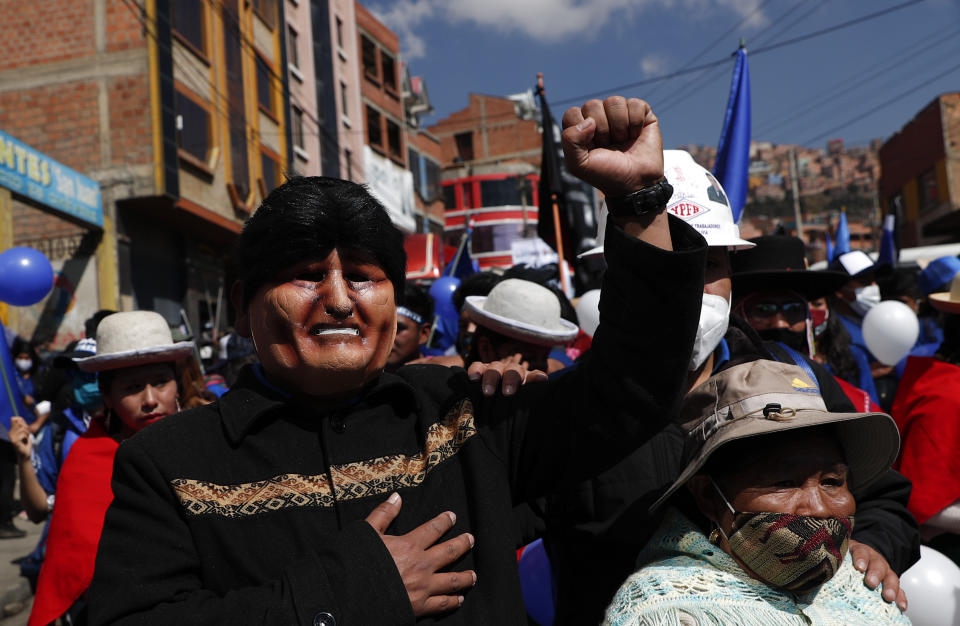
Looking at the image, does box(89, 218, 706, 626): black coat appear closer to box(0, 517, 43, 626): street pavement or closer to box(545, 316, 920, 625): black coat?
box(545, 316, 920, 625): black coat

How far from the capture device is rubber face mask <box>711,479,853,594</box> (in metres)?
1.87

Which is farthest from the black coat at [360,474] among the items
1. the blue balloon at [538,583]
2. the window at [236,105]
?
the window at [236,105]

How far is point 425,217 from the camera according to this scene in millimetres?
41781

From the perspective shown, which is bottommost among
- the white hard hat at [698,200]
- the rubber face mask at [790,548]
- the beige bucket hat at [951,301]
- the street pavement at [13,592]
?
the street pavement at [13,592]

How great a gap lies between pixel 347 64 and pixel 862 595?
31972mm

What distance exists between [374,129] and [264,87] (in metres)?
12.1

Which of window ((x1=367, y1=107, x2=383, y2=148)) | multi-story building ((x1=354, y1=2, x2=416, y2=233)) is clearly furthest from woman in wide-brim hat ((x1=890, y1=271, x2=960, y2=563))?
window ((x1=367, y1=107, x2=383, y2=148))

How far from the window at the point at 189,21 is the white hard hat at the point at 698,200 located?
1679 centimetres

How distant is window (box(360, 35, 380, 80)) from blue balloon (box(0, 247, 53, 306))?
28.8m

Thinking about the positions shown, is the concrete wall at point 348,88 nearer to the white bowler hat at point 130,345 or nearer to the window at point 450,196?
the window at point 450,196

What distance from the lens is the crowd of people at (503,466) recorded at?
5.20 feet

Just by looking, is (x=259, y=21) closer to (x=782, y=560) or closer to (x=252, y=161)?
(x=252, y=161)

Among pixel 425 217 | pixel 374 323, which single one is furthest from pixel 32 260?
pixel 425 217

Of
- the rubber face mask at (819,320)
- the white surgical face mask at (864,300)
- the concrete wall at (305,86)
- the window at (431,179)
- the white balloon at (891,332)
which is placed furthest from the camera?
the window at (431,179)
